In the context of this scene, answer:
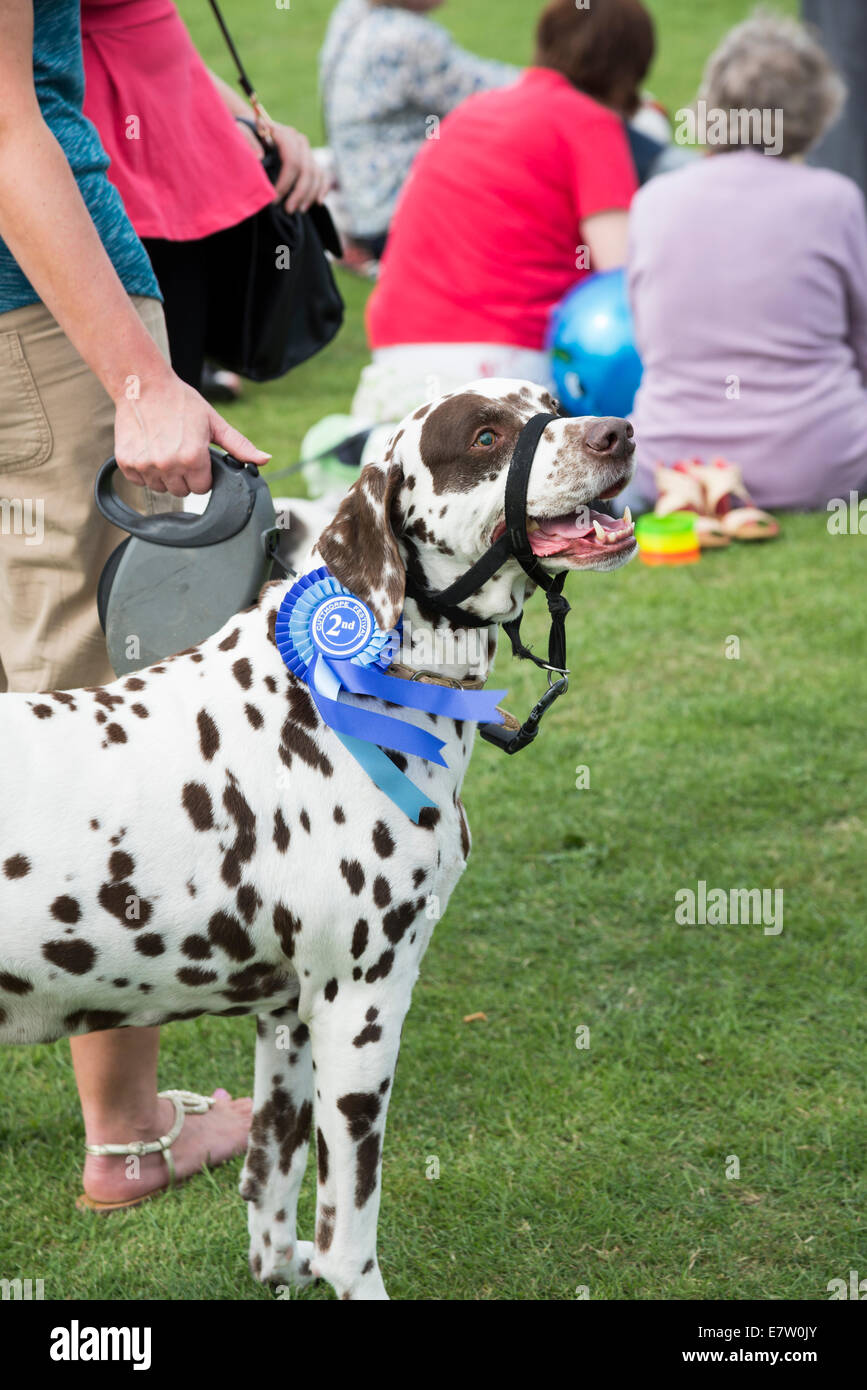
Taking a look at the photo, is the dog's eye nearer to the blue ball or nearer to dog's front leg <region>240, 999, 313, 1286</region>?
dog's front leg <region>240, 999, 313, 1286</region>

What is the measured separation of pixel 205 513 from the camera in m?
2.74

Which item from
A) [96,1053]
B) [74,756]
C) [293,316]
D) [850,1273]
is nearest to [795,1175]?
[850,1273]

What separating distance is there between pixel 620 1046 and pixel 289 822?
154 centimetres

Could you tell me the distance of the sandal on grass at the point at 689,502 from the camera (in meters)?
6.81

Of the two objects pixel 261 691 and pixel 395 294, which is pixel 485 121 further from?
pixel 261 691

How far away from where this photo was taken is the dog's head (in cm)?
247

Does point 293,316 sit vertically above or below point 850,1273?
above

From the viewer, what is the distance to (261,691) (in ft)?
8.45

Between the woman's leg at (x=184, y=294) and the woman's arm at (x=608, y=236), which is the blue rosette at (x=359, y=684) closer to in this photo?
the woman's leg at (x=184, y=294)

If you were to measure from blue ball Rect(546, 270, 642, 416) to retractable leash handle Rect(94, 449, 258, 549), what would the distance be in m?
4.77

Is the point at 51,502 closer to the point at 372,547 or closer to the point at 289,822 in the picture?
the point at 372,547

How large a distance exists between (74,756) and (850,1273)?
6.03ft

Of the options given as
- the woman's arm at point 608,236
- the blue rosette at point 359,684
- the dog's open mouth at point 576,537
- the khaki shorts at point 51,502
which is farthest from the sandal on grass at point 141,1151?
the woman's arm at point 608,236

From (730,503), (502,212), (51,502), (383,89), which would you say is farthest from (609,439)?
(383,89)
